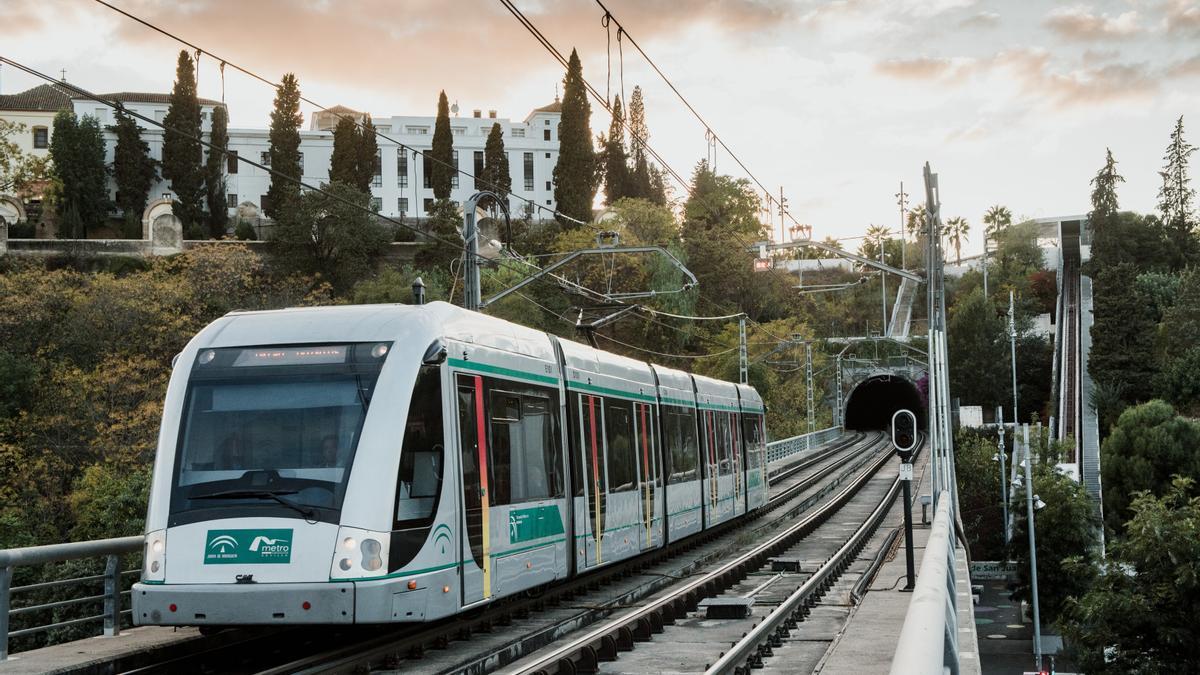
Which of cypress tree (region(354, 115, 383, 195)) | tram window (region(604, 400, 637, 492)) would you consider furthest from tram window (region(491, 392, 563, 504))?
cypress tree (region(354, 115, 383, 195))

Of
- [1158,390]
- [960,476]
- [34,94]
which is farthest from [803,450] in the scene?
[34,94]

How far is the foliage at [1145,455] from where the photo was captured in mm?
70875

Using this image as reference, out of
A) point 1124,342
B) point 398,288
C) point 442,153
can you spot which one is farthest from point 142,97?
point 1124,342

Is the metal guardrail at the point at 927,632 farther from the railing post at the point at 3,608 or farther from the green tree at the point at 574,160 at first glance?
the green tree at the point at 574,160

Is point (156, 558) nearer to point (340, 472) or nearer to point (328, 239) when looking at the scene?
point (340, 472)

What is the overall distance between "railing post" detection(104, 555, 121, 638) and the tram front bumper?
110 centimetres

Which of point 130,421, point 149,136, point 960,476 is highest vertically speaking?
point 149,136

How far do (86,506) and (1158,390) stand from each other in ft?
222

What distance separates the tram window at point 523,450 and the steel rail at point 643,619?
1611 mm

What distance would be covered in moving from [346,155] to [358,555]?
9774 centimetres

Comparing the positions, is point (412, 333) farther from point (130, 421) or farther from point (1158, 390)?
point (1158, 390)

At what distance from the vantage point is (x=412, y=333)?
1181 centimetres

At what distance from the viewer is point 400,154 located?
385 ft

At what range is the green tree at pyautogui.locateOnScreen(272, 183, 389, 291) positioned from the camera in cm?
8950
